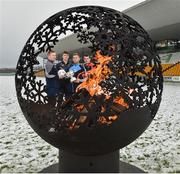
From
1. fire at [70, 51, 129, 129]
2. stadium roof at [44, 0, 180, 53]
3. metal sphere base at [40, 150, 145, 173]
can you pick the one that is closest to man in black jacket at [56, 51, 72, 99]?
fire at [70, 51, 129, 129]

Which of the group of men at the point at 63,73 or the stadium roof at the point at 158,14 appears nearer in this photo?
the group of men at the point at 63,73

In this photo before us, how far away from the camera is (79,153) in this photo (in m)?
2.98

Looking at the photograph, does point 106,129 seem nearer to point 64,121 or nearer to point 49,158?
point 64,121

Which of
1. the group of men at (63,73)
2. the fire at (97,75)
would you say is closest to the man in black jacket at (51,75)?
the group of men at (63,73)

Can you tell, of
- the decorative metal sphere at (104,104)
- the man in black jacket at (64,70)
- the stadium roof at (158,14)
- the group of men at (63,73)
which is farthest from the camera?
the stadium roof at (158,14)

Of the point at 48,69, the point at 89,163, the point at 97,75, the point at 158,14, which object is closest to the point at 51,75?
the point at 48,69

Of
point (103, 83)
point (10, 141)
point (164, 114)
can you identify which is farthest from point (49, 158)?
point (164, 114)

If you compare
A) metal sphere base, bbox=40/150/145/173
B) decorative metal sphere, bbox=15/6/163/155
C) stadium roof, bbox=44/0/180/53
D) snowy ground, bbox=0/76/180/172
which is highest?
stadium roof, bbox=44/0/180/53

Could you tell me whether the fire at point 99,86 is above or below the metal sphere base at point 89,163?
above

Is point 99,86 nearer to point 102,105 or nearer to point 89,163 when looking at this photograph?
point 102,105

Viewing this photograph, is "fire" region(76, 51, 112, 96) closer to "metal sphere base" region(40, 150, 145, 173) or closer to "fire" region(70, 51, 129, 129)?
"fire" region(70, 51, 129, 129)

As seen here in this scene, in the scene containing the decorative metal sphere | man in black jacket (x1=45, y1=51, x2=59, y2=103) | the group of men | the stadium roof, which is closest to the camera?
the decorative metal sphere

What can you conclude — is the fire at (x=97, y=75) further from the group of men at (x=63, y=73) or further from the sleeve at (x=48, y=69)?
the sleeve at (x=48, y=69)

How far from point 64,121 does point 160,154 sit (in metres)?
2.28
